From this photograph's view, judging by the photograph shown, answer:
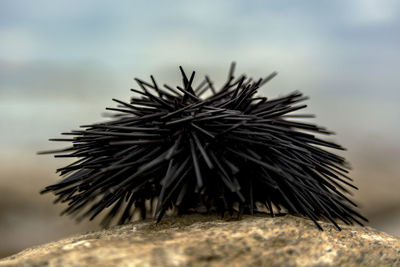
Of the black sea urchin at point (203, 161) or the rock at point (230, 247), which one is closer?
the rock at point (230, 247)

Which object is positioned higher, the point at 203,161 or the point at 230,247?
the point at 203,161

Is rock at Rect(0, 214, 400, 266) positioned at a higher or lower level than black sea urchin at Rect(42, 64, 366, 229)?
lower

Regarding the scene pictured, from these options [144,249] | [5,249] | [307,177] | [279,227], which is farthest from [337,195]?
[5,249]

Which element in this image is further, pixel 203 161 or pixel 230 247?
pixel 203 161

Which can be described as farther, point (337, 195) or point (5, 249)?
point (5, 249)

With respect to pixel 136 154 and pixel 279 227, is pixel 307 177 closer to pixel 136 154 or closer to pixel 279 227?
pixel 279 227

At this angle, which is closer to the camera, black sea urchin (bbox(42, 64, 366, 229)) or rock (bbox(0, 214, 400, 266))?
rock (bbox(0, 214, 400, 266))

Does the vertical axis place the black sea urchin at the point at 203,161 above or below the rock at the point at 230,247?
above

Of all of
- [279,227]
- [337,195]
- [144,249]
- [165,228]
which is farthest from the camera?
[337,195]
